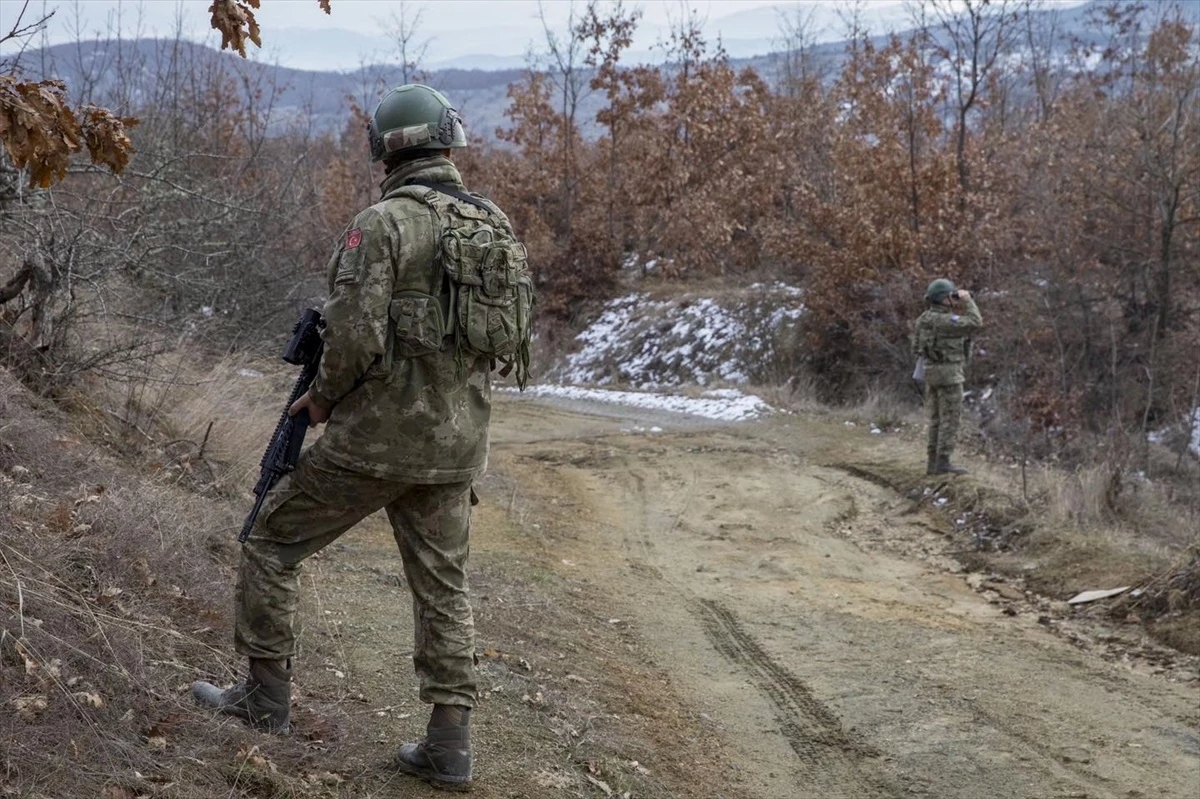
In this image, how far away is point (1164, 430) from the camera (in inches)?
758

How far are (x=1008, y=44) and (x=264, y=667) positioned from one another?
2478 cm

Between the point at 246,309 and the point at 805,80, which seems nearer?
the point at 246,309

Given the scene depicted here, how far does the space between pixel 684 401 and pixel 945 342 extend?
7.80 metres

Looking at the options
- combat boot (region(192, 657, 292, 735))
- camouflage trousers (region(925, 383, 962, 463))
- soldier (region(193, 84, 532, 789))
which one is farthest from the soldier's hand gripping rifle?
camouflage trousers (region(925, 383, 962, 463))

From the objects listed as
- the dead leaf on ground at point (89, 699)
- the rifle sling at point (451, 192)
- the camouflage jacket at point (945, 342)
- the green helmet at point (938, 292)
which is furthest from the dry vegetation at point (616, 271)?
the green helmet at point (938, 292)

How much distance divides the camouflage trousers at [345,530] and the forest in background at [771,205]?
3.91 ft

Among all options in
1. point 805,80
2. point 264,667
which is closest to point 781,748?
point 264,667

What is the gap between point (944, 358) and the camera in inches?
479

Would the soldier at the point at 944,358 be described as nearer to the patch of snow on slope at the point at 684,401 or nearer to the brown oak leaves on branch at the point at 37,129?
the patch of snow on slope at the point at 684,401

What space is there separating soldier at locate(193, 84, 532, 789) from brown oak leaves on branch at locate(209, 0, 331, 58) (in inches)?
25.9

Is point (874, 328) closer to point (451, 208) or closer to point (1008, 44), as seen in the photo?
point (1008, 44)

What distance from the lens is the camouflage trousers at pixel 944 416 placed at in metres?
12.2

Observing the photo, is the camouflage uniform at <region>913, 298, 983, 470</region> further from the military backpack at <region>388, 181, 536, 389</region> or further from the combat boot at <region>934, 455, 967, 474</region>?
Answer: the military backpack at <region>388, 181, 536, 389</region>

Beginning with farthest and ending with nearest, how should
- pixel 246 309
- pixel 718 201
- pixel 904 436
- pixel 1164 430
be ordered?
pixel 718 201 → pixel 1164 430 → pixel 904 436 → pixel 246 309
